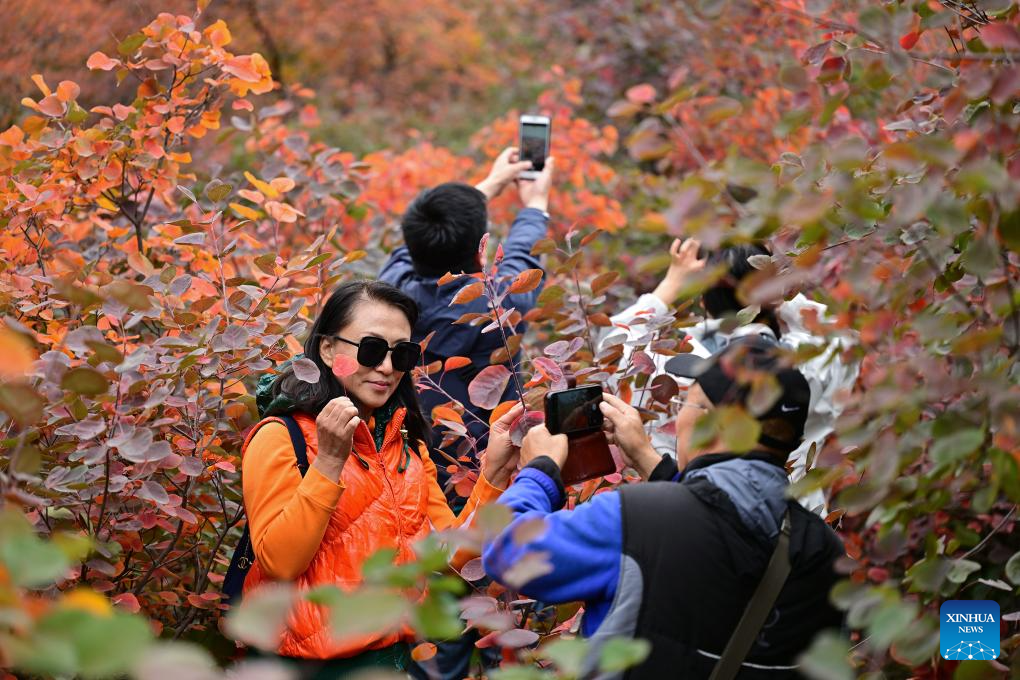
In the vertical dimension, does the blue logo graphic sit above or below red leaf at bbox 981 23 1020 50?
below

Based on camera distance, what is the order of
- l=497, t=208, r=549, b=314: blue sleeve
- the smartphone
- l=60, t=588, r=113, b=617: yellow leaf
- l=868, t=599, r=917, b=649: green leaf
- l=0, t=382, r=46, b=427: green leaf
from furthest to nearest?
1. the smartphone
2. l=497, t=208, r=549, b=314: blue sleeve
3. l=0, t=382, r=46, b=427: green leaf
4. l=868, t=599, r=917, b=649: green leaf
5. l=60, t=588, r=113, b=617: yellow leaf

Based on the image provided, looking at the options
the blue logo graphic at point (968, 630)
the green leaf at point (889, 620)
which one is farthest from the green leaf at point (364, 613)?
the blue logo graphic at point (968, 630)

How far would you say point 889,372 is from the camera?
4.79 ft

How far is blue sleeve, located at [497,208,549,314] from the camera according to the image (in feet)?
10.9

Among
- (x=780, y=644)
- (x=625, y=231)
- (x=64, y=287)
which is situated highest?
(x=64, y=287)

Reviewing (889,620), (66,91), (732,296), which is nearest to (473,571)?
(889,620)

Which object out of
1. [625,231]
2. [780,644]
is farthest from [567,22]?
[780,644]

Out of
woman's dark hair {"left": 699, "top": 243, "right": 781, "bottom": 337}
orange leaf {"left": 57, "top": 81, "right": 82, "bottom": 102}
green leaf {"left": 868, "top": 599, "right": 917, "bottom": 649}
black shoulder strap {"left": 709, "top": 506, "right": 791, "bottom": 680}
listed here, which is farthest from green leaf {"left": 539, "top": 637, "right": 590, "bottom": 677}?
orange leaf {"left": 57, "top": 81, "right": 82, "bottom": 102}

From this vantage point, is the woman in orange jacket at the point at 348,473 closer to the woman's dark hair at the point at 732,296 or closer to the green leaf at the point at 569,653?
the green leaf at the point at 569,653

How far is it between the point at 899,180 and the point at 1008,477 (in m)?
0.94

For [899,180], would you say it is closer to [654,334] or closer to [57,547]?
[654,334]

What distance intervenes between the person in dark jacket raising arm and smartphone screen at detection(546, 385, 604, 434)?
261 millimetres

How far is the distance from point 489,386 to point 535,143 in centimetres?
189

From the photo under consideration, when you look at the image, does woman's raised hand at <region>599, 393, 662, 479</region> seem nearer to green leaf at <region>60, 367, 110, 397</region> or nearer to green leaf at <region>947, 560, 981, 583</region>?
green leaf at <region>947, 560, 981, 583</region>
